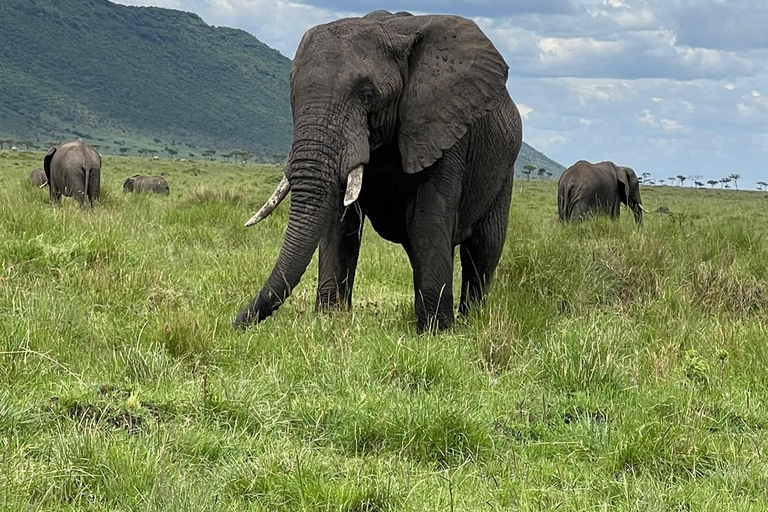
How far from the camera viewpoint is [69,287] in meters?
6.96

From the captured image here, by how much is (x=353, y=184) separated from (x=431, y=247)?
89cm

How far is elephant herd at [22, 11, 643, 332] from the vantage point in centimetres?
597

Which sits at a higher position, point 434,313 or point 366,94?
point 366,94

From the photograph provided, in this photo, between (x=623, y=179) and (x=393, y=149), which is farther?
(x=623, y=179)

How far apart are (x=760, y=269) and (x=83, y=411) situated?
279 inches

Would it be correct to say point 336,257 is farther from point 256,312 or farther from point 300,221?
point 256,312

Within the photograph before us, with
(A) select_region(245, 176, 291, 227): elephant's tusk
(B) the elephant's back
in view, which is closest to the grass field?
(A) select_region(245, 176, 291, 227): elephant's tusk

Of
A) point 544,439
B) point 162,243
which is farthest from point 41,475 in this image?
point 162,243

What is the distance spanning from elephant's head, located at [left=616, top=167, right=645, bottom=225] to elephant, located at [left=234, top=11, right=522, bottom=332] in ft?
40.8

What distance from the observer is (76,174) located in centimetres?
1512

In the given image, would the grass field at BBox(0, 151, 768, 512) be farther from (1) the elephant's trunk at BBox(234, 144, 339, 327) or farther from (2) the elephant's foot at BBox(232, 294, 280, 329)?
(1) the elephant's trunk at BBox(234, 144, 339, 327)

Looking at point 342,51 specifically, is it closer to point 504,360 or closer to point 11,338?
point 504,360

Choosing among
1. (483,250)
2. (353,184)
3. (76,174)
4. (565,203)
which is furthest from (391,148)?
(565,203)

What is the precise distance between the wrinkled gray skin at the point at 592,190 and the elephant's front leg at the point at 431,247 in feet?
36.5
